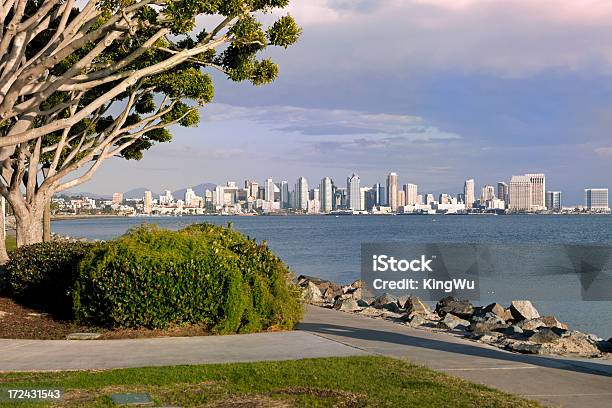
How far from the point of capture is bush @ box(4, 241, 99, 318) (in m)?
15.4

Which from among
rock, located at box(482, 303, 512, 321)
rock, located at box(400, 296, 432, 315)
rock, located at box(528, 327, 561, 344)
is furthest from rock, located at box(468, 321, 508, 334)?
rock, located at box(482, 303, 512, 321)

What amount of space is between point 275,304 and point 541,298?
2144 centimetres

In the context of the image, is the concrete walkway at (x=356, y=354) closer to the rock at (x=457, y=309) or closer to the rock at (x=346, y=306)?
the rock at (x=346, y=306)

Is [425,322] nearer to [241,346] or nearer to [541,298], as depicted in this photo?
[241,346]

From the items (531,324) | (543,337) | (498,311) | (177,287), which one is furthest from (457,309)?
(177,287)

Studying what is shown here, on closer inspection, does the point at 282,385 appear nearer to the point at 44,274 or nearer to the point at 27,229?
the point at 44,274

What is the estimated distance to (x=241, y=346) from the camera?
11570mm

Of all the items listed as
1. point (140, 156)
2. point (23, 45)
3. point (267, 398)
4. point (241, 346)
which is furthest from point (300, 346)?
point (140, 156)

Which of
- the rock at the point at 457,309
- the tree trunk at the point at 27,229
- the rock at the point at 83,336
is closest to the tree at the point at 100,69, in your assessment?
the tree trunk at the point at 27,229

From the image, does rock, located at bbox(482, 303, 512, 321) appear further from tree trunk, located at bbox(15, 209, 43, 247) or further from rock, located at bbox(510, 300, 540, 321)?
tree trunk, located at bbox(15, 209, 43, 247)

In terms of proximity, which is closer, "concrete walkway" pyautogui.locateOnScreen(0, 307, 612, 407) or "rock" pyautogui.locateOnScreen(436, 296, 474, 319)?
"concrete walkway" pyautogui.locateOnScreen(0, 307, 612, 407)

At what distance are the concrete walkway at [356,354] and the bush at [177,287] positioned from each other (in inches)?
22.8

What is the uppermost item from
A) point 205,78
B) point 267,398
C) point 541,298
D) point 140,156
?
point 205,78

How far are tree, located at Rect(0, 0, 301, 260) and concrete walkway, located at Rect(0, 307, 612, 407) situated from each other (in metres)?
5.37
